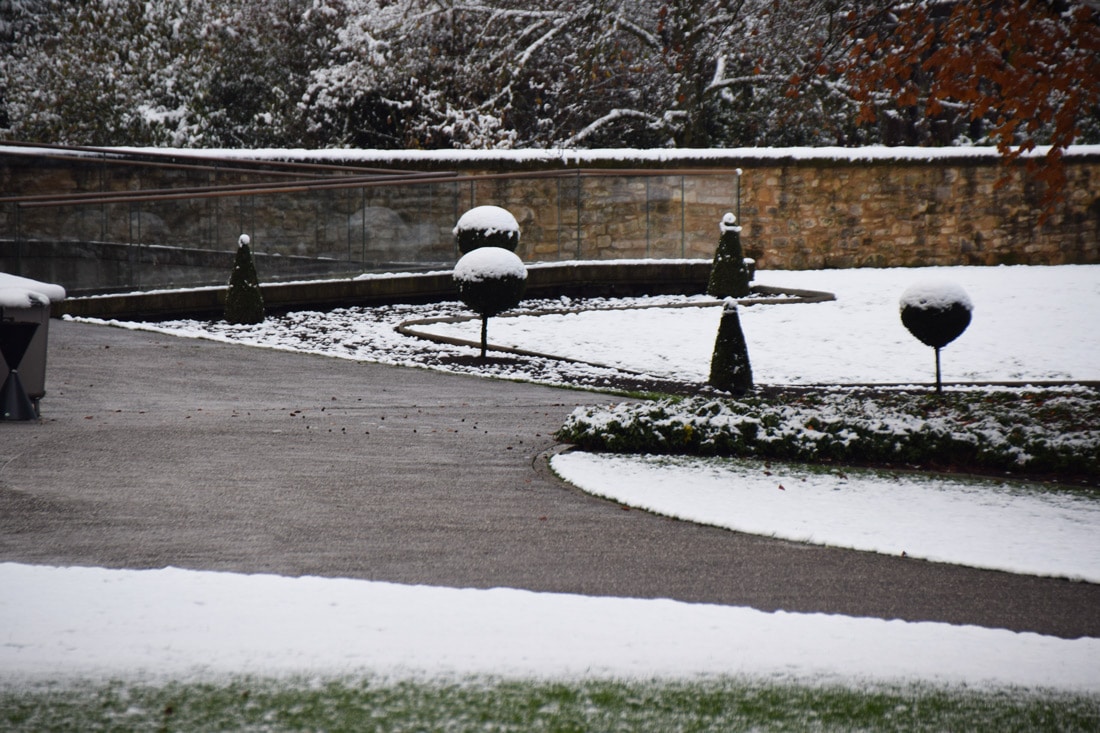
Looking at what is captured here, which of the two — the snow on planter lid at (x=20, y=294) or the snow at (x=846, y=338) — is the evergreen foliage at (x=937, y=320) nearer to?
the snow at (x=846, y=338)

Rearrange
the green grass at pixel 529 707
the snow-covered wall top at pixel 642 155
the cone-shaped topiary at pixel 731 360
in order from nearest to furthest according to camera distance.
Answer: the green grass at pixel 529 707 → the cone-shaped topiary at pixel 731 360 → the snow-covered wall top at pixel 642 155

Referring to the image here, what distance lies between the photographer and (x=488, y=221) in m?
20.4

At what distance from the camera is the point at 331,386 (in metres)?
12.6

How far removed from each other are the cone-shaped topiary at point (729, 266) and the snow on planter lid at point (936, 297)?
791 cm

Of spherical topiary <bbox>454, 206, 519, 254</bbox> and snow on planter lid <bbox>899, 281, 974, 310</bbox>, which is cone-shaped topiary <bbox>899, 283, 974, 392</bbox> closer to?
snow on planter lid <bbox>899, 281, 974, 310</bbox>

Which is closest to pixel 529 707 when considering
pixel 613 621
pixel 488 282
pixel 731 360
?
pixel 613 621

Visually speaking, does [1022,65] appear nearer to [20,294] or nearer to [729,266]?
[20,294]

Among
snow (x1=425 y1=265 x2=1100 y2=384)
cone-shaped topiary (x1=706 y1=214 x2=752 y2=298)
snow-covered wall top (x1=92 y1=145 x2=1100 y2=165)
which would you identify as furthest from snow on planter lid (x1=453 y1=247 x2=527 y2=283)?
snow-covered wall top (x1=92 y1=145 x2=1100 y2=165)

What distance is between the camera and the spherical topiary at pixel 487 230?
2023 cm

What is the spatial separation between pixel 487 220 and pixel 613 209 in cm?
321

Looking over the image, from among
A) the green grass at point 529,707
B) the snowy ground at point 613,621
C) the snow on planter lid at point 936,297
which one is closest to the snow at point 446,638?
the snowy ground at point 613,621

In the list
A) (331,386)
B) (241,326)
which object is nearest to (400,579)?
(331,386)

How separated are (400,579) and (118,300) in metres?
13.1

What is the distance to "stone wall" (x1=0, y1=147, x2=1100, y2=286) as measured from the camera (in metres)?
18.9
